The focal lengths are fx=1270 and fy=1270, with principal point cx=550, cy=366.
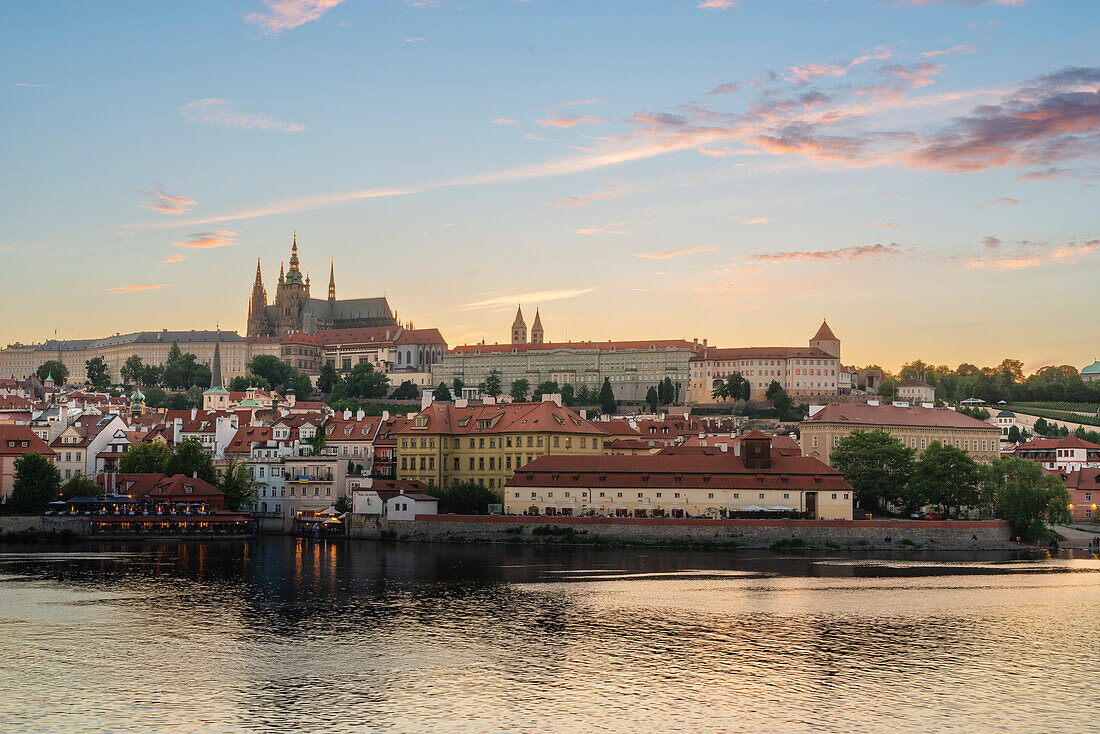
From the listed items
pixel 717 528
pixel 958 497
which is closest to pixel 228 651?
pixel 717 528

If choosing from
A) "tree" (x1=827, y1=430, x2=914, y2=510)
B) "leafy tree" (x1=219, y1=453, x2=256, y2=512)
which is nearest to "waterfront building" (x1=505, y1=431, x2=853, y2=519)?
"tree" (x1=827, y1=430, x2=914, y2=510)

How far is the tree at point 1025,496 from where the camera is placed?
3127 inches

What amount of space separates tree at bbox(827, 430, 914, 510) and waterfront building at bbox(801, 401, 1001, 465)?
2051 cm

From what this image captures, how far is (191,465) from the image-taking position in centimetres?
9875

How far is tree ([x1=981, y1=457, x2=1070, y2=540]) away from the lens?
7944cm

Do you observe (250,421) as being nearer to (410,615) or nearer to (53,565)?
(53,565)

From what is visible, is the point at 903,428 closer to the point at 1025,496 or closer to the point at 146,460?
the point at 1025,496

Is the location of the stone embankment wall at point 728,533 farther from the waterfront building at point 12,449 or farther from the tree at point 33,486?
the waterfront building at point 12,449

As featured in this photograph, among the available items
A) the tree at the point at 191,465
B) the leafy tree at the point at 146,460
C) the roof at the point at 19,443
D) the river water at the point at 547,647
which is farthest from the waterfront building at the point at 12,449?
the river water at the point at 547,647

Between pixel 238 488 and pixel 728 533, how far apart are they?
38.5 meters

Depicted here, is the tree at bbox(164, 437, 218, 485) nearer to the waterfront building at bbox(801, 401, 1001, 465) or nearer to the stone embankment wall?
the stone embankment wall

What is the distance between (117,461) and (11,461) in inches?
476

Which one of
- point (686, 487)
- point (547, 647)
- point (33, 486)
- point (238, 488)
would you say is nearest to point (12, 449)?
point (33, 486)

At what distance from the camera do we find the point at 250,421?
413 ft
